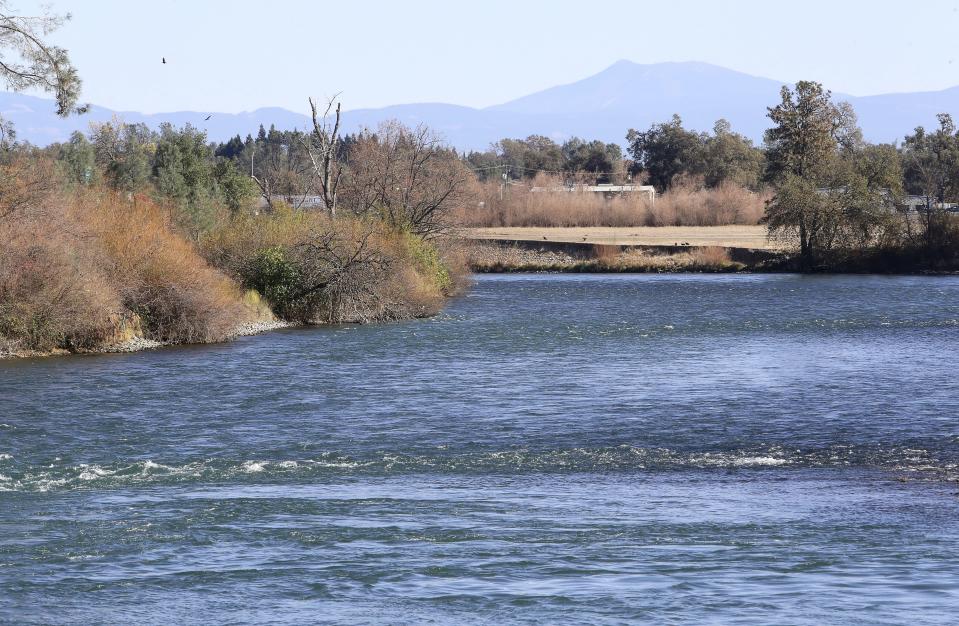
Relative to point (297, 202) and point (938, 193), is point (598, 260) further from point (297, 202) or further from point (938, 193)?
point (297, 202)

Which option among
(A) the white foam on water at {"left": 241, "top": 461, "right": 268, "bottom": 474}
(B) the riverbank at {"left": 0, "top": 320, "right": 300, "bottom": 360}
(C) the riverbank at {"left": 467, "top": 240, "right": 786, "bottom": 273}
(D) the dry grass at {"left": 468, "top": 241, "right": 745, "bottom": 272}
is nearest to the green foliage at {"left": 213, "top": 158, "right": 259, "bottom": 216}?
(B) the riverbank at {"left": 0, "top": 320, "right": 300, "bottom": 360}

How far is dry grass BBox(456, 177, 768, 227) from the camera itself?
141375mm

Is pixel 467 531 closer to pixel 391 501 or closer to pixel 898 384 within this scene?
pixel 391 501

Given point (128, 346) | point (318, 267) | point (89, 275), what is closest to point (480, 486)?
point (89, 275)

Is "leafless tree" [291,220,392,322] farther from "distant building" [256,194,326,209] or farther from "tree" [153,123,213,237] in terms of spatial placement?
"distant building" [256,194,326,209]

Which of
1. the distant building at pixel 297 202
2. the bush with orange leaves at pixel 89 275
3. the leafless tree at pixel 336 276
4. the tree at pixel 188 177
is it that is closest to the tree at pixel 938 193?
the distant building at pixel 297 202

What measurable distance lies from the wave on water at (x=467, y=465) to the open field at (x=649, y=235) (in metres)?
83.2

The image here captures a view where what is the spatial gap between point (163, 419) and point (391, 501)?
1061 cm

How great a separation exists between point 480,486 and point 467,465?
2053 millimetres

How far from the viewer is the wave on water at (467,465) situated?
2361 centimetres

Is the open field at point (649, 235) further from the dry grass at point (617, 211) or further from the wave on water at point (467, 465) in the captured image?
the wave on water at point (467, 465)

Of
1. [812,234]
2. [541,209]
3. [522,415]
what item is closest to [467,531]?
[522,415]

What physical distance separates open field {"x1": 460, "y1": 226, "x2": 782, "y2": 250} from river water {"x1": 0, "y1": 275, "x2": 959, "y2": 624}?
7013cm

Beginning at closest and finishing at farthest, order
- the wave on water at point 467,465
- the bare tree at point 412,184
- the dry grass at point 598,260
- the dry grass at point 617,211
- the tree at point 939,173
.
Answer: the wave on water at point 467,465
the bare tree at point 412,184
the tree at point 939,173
the dry grass at point 598,260
the dry grass at point 617,211
